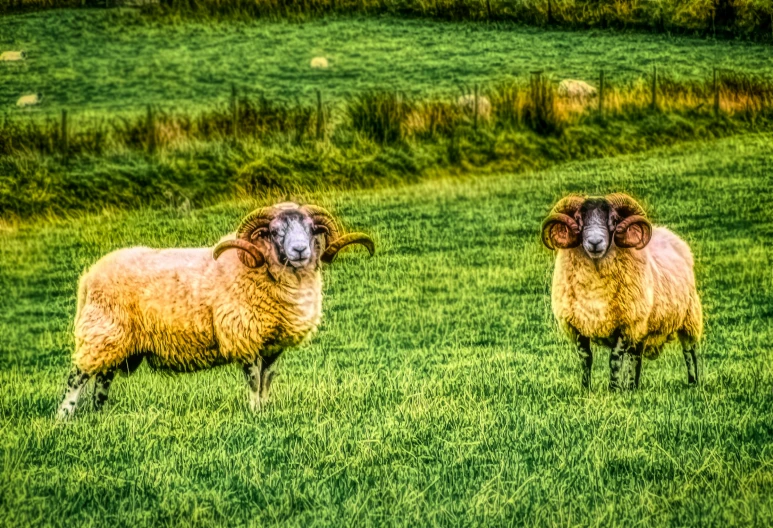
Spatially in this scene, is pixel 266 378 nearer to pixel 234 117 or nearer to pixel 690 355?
pixel 690 355

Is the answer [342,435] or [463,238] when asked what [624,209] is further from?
[463,238]

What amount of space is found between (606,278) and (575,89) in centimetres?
1355

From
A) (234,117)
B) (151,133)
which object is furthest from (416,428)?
(234,117)

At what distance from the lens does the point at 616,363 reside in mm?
8414

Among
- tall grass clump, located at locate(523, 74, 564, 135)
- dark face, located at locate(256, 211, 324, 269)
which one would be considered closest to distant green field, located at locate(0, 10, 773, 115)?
tall grass clump, located at locate(523, 74, 564, 135)

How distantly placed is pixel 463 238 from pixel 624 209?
27.7ft

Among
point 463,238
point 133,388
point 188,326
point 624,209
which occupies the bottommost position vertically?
point 463,238

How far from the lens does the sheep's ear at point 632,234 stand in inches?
332

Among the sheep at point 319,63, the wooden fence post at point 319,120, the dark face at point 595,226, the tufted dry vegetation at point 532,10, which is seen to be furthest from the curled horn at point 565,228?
the sheep at point 319,63

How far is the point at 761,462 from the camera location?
6.65 metres

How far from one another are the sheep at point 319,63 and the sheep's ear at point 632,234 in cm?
1743

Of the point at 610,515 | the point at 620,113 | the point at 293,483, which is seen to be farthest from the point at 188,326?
the point at 620,113

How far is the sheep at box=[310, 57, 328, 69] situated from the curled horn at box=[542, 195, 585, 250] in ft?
56.8

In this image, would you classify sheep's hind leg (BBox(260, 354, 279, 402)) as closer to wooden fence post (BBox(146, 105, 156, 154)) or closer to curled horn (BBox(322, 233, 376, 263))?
curled horn (BBox(322, 233, 376, 263))
